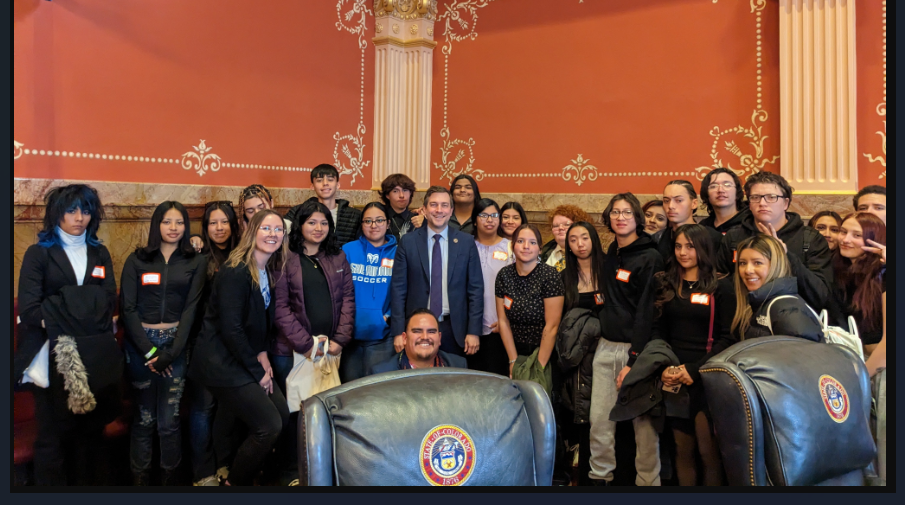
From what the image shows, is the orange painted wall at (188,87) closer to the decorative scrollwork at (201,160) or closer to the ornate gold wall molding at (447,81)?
the decorative scrollwork at (201,160)

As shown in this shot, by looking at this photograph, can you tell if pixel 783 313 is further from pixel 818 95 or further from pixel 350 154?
pixel 350 154

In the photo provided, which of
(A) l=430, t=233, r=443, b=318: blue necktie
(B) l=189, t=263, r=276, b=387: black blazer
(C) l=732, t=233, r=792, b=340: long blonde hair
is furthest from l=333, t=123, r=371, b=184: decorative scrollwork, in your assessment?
(C) l=732, t=233, r=792, b=340: long blonde hair

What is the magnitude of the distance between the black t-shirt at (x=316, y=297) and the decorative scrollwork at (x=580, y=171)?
213 centimetres

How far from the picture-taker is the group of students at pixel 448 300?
8.48 feet

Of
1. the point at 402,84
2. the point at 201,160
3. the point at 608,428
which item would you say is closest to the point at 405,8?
the point at 402,84

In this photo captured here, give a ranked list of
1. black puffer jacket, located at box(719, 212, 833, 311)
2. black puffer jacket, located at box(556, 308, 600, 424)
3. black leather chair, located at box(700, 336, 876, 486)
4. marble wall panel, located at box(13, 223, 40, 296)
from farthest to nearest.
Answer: marble wall panel, located at box(13, 223, 40, 296) → black puffer jacket, located at box(556, 308, 600, 424) → black puffer jacket, located at box(719, 212, 833, 311) → black leather chair, located at box(700, 336, 876, 486)

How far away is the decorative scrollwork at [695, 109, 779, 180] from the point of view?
3.95 m

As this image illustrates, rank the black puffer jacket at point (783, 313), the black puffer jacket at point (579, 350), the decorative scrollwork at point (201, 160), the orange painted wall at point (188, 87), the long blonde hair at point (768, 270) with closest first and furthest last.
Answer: the black puffer jacket at point (783, 313) < the long blonde hair at point (768, 270) < the black puffer jacket at point (579, 350) < the orange painted wall at point (188, 87) < the decorative scrollwork at point (201, 160)

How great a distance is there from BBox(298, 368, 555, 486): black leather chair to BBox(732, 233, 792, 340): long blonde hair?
120 cm

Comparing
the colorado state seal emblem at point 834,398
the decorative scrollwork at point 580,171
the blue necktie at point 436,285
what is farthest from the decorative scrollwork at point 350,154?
the colorado state seal emblem at point 834,398

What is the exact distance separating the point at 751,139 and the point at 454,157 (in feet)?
6.87

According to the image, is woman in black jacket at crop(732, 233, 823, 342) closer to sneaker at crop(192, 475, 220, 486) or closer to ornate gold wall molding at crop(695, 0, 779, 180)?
ornate gold wall molding at crop(695, 0, 779, 180)

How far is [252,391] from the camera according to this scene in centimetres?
273

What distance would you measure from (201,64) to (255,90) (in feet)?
1.27
